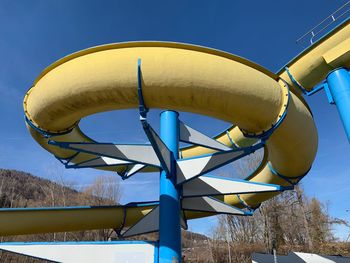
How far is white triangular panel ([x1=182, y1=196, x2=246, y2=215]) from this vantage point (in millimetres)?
6843

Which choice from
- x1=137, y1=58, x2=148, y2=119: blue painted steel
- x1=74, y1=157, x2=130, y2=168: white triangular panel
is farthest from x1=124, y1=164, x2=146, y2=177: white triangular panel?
x1=137, y1=58, x2=148, y2=119: blue painted steel

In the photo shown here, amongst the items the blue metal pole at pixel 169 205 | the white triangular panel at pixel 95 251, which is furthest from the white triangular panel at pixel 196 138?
the white triangular panel at pixel 95 251

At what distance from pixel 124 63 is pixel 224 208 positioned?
4782mm

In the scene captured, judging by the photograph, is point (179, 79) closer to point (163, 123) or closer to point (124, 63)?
point (124, 63)

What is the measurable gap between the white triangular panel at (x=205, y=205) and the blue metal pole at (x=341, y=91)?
11.2 feet

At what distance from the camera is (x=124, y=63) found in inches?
161

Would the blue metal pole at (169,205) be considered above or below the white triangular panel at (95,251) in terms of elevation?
above

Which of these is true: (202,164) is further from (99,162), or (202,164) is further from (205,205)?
(99,162)

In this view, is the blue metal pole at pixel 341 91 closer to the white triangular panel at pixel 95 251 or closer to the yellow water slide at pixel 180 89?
the yellow water slide at pixel 180 89

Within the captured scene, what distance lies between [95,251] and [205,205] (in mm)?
2838

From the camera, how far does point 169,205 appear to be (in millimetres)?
5734

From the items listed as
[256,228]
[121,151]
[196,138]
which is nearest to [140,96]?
[121,151]

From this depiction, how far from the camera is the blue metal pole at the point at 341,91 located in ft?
17.2

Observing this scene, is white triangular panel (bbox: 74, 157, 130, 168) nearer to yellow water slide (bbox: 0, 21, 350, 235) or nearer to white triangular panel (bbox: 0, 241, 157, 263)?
white triangular panel (bbox: 0, 241, 157, 263)
